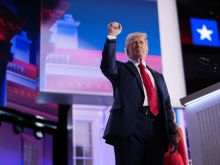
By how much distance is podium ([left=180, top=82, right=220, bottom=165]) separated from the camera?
194 cm

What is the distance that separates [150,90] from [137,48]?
0.32 metres

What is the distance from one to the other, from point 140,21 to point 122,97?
1531 mm

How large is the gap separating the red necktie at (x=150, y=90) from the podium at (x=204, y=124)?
0.62 feet

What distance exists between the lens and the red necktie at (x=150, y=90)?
221 cm

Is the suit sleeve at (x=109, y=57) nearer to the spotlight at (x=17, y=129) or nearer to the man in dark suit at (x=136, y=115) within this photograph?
the man in dark suit at (x=136, y=115)

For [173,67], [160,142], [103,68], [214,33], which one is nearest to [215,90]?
[160,142]

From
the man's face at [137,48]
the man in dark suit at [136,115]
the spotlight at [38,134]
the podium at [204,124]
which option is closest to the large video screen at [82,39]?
the spotlight at [38,134]

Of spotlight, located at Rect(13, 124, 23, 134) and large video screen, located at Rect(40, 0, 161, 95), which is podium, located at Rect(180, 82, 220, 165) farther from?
spotlight, located at Rect(13, 124, 23, 134)

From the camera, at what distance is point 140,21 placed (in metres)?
3.64

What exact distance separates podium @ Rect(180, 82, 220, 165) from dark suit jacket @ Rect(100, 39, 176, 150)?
18cm

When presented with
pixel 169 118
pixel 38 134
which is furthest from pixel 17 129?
pixel 169 118

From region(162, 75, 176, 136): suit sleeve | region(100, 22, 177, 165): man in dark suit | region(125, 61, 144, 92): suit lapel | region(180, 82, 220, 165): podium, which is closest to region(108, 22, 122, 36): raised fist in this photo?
region(100, 22, 177, 165): man in dark suit

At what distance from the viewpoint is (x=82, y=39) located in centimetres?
340

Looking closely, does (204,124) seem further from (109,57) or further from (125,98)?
(109,57)
